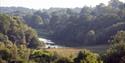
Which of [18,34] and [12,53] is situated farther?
[18,34]

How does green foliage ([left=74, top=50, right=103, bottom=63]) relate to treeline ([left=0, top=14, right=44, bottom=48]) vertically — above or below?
below

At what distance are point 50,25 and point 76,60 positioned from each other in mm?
87468

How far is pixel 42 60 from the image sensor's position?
41281mm

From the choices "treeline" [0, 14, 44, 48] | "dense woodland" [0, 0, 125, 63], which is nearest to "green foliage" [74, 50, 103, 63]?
"dense woodland" [0, 0, 125, 63]

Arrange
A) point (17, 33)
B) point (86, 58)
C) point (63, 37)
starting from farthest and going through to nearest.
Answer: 1. point (63, 37)
2. point (17, 33)
3. point (86, 58)

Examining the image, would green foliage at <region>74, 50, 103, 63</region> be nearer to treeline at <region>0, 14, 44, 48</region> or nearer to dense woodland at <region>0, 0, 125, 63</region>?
dense woodland at <region>0, 0, 125, 63</region>

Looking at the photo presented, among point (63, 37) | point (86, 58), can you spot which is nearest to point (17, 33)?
point (63, 37)

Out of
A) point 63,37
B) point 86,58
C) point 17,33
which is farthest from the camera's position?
point 63,37

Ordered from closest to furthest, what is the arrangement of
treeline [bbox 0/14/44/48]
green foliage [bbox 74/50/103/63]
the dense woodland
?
green foliage [bbox 74/50/103/63]
the dense woodland
treeline [bbox 0/14/44/48]

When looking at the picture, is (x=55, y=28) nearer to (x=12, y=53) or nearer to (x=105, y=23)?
(x=105, y=23)

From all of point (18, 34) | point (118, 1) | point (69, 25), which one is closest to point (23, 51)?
point (18, 34)

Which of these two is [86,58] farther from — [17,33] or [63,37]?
[63,37]

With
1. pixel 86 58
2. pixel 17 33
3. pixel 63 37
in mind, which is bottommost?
pixel 86 58

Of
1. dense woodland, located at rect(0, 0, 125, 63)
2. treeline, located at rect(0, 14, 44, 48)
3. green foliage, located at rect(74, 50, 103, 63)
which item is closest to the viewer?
green foliage, located at rect(74, 50, 103, 63)
